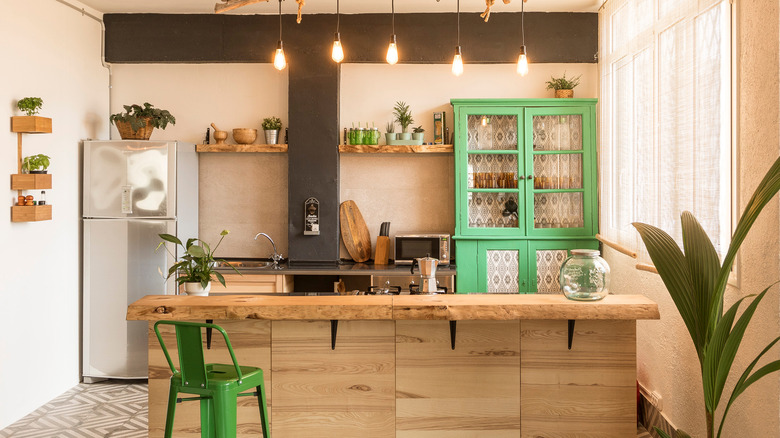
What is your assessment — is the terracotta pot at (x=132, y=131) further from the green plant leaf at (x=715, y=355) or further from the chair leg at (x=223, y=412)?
the green plant leaf at (x=715, y=355)

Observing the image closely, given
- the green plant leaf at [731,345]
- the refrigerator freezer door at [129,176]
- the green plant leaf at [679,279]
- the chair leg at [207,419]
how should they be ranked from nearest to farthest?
the green plant leaf at [731,345] < the green plant leaf at [679,279] < the chair leg at [207,419] < the refrigerator freezer door at [129,176]

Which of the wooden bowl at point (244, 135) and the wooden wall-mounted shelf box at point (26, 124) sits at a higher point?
the wooden bowl at point (244, 135)

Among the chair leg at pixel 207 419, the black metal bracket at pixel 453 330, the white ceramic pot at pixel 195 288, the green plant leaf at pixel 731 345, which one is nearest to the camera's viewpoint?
the green plant leaf at pixel 731 345

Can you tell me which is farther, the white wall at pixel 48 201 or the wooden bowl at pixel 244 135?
the wooden bowl at pixel 244 135

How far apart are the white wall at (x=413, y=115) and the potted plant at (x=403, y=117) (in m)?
0.05

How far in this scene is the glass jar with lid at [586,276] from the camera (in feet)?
10.5

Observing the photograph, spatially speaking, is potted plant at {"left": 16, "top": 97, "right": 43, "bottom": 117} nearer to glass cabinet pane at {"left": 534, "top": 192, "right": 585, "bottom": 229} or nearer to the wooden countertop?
the wooden countertop

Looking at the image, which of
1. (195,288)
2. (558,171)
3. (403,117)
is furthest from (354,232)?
(195,288)

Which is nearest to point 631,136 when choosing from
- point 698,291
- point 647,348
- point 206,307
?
point 647,348

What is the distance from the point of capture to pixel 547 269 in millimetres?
5676

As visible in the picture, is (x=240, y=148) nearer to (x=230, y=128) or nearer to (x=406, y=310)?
(x=230, y=128)

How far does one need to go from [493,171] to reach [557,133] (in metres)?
0.65

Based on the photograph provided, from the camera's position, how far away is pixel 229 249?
20.1ft

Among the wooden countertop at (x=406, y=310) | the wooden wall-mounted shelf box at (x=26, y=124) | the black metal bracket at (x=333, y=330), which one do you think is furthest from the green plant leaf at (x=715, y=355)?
the wooden wall-mounted shelf box at (x=26, y=124)
